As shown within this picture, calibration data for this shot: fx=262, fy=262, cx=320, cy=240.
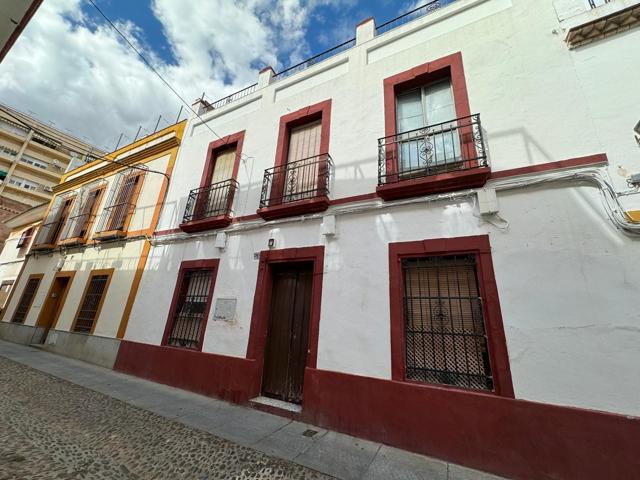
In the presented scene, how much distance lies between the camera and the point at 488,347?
3.27 metres

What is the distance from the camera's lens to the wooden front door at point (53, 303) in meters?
8.98

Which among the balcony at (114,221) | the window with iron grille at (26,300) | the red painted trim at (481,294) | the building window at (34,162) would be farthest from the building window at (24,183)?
the red painted trim at (481,294)

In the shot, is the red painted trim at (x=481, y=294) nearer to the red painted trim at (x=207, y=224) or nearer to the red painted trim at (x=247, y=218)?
the red painted trim at (x=247, y=218)

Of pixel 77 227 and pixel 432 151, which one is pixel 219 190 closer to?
pixel 432 151

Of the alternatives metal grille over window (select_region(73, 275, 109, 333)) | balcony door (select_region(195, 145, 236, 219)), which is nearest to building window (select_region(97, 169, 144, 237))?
metal grille over window (select_region(73, 275, 109, 333))

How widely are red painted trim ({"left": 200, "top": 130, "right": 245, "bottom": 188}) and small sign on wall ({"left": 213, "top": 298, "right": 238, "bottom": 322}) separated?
11.0 feet

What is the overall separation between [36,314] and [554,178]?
1488 centimetres

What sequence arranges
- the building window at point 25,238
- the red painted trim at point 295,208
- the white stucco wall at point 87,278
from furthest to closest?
the building window at point 25,238
the white stucco wall at point 87,278
the red painted trim at point 295,208

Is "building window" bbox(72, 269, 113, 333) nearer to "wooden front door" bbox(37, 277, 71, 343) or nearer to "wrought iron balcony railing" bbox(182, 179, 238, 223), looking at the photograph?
"wooden front door" bbox(37, 277, 71, 343)

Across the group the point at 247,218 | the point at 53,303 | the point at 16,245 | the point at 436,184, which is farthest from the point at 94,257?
the point at 436,184

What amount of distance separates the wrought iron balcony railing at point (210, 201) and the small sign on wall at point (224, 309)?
6.55 ft

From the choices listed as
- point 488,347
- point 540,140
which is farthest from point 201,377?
point 540,140

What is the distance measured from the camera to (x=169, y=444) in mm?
3162

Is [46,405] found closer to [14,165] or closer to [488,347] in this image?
[488,347]
